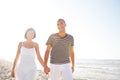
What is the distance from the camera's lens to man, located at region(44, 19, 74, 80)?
28.6 feet

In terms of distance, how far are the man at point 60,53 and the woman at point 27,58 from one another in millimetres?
434

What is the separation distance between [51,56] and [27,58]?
91 centimetres

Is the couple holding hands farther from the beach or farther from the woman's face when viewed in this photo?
the beach

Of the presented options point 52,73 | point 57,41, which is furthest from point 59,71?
point 57,41

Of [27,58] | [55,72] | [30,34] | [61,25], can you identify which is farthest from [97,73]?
[27,58]

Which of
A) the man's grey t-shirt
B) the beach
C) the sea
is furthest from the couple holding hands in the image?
the sea

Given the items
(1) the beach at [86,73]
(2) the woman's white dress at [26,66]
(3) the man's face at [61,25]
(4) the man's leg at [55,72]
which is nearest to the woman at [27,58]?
(2) the woman's white dress at [26,66]

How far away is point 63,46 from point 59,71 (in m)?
0.74

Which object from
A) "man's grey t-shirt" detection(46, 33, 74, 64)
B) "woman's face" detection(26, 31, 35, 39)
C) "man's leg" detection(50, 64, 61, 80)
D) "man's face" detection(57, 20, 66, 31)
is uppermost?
"man's face" detection(57, 20, 66, 31)

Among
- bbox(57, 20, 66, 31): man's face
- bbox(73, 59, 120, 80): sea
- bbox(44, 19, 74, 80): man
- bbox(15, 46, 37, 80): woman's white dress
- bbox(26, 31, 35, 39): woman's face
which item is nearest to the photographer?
bbox(15, 46, 37, 80): woman's white dress

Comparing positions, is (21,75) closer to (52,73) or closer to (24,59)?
(24,59)

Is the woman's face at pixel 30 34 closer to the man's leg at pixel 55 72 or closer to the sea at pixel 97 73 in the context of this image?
the man's leg at pixel 55 72

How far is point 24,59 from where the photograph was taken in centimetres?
826

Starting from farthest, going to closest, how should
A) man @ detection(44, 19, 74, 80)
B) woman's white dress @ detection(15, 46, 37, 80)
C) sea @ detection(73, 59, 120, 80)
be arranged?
sea @ detection(73, 59, 120, 80), man @ detection(44, 19, 74, 80), woman's white dress @ detection(15, 46, 37, 80)
